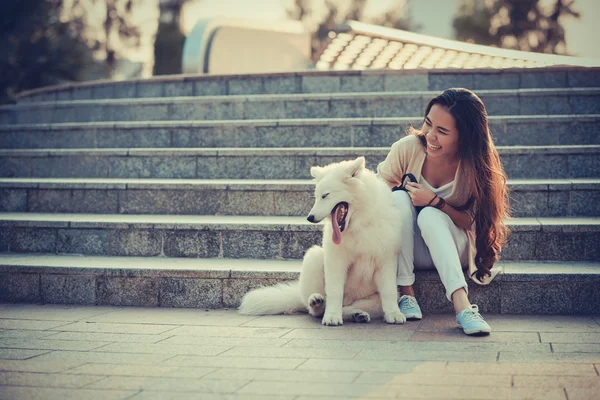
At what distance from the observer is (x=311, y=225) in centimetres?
555

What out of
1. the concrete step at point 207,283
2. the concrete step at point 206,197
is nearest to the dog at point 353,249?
the concrete step at point 207,283

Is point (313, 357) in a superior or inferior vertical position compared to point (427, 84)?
inferior

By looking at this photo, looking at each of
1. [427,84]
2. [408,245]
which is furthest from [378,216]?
[427,84]

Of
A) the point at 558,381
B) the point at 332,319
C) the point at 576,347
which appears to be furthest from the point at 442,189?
the point at 558,381

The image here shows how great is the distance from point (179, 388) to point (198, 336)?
1.09 metres

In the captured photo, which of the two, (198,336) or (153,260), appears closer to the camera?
(198,336)

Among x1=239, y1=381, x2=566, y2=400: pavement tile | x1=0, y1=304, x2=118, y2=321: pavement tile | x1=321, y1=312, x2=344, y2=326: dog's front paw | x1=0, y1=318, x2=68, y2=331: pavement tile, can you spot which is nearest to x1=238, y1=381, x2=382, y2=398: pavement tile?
x1=239, y1=381, x2=566, y2=400: pavement tile

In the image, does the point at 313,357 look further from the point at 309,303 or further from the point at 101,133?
the point at 101,133

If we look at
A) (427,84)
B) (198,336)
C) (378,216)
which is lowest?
(198,336)

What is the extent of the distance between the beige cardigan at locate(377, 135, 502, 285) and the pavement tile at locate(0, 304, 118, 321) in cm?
226

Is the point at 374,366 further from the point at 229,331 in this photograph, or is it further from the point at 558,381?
the point at 229,331

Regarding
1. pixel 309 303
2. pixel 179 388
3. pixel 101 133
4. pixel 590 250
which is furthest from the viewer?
pixel 101 133

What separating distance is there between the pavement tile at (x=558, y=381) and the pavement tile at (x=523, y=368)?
0.23 ft

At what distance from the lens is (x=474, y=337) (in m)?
4.16
